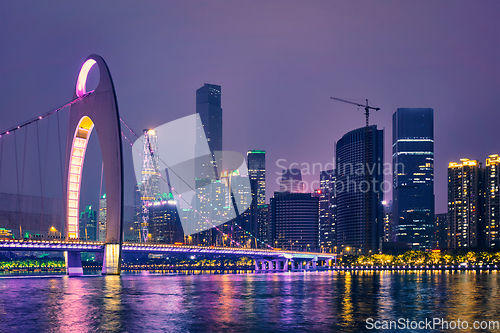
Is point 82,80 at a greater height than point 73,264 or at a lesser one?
greater

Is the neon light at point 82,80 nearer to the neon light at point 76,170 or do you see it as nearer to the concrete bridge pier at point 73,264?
the neon light at point 76,170

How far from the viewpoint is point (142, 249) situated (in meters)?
102

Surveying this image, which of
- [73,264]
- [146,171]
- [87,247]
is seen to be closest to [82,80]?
[87,247]

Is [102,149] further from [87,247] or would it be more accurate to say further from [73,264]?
[73,264]

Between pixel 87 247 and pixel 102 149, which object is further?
pixel 87 247

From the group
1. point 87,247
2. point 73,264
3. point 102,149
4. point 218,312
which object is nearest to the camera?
point 218,312

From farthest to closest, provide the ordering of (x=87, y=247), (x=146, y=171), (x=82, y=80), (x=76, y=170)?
(x=146, y=171) → (x=82, y=80) → (x=76, y=170) → (x=87, y=247)

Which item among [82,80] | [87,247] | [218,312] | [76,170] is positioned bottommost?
[218,312]

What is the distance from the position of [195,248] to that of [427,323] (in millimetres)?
90809

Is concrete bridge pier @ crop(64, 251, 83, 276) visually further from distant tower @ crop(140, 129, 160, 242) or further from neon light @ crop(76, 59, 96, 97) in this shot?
distant tower @ crop(140, 129, 160, 242)

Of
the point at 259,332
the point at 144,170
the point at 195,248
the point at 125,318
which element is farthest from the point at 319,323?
the point at 144,170

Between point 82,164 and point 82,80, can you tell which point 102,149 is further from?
point 82,80

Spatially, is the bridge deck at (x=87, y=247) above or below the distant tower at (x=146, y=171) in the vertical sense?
below

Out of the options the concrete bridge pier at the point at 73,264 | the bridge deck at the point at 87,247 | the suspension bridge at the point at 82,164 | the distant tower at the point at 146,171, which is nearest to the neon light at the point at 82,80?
the suspension bridge at the point at 82,164
